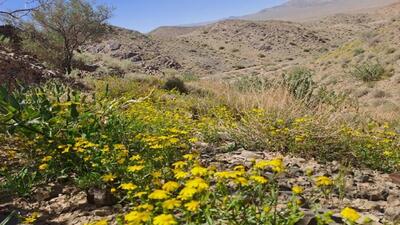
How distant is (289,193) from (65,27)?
58.7 feet

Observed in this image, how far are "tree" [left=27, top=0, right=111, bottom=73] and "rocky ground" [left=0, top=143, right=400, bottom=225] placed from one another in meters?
15.9

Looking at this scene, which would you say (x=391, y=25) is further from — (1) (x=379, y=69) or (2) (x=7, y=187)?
(2) (x=7, y=187)

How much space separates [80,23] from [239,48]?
28872 mm

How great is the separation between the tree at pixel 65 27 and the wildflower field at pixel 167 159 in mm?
14629

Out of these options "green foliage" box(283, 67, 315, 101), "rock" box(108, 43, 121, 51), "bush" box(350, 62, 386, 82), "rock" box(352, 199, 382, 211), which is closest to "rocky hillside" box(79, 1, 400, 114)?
"rock" box(108, 43, 121, 51)

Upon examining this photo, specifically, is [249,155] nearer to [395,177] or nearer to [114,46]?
[395,177]

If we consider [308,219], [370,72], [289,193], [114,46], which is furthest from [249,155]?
[114,46]

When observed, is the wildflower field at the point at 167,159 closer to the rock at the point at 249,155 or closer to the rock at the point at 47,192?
the rock at the point at 47,192

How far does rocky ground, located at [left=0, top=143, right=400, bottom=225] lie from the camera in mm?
3074

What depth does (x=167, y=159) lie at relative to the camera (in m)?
3.50

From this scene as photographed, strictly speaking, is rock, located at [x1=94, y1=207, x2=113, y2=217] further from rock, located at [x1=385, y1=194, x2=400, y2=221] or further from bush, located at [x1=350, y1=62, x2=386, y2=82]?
bush, located at [x1=350, y1=62, x2=386, y2=82]

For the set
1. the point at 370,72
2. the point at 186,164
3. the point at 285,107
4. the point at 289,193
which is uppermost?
the point at 186,164

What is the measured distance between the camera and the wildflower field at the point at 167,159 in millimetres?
2160

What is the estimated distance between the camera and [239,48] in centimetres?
4616
